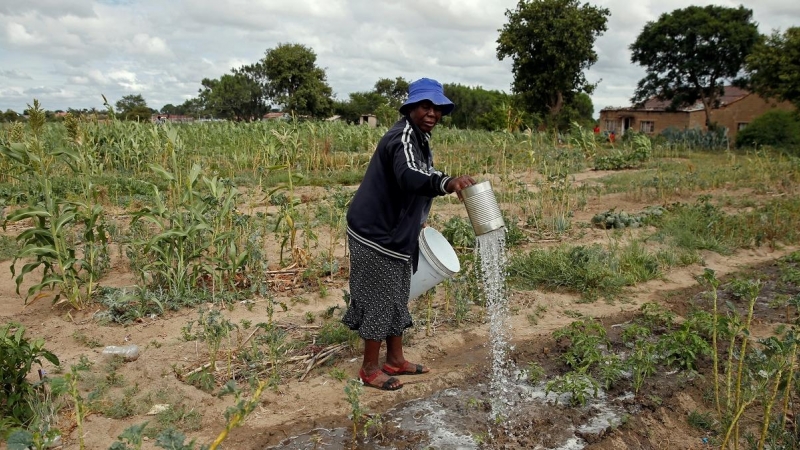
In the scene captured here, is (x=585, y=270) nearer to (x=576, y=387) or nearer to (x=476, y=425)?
(x=576, y=387)

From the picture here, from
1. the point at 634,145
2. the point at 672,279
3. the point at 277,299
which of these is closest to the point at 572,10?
the point at 634,145

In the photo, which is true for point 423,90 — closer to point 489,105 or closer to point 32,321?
point 32,321

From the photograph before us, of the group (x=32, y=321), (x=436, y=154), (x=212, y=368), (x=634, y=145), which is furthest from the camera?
(x=634, y=145)

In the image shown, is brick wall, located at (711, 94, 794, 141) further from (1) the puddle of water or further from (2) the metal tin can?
(2) the metal tin can

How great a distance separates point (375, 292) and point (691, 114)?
2802cm

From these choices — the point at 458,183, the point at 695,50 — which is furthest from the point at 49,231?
the point at 695,50

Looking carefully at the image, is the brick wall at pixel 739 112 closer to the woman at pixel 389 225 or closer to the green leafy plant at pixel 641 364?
the green leafy plant at pixel 641 364

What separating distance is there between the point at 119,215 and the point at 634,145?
34.5 ft

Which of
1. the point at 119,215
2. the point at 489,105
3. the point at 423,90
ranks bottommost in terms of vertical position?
the point at 119,215

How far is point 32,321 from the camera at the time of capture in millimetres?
3750

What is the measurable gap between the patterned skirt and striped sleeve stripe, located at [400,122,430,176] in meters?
0.50

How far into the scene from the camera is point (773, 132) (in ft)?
61.7

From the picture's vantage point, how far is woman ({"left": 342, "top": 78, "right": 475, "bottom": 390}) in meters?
2.81

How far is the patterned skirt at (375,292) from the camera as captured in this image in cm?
293
